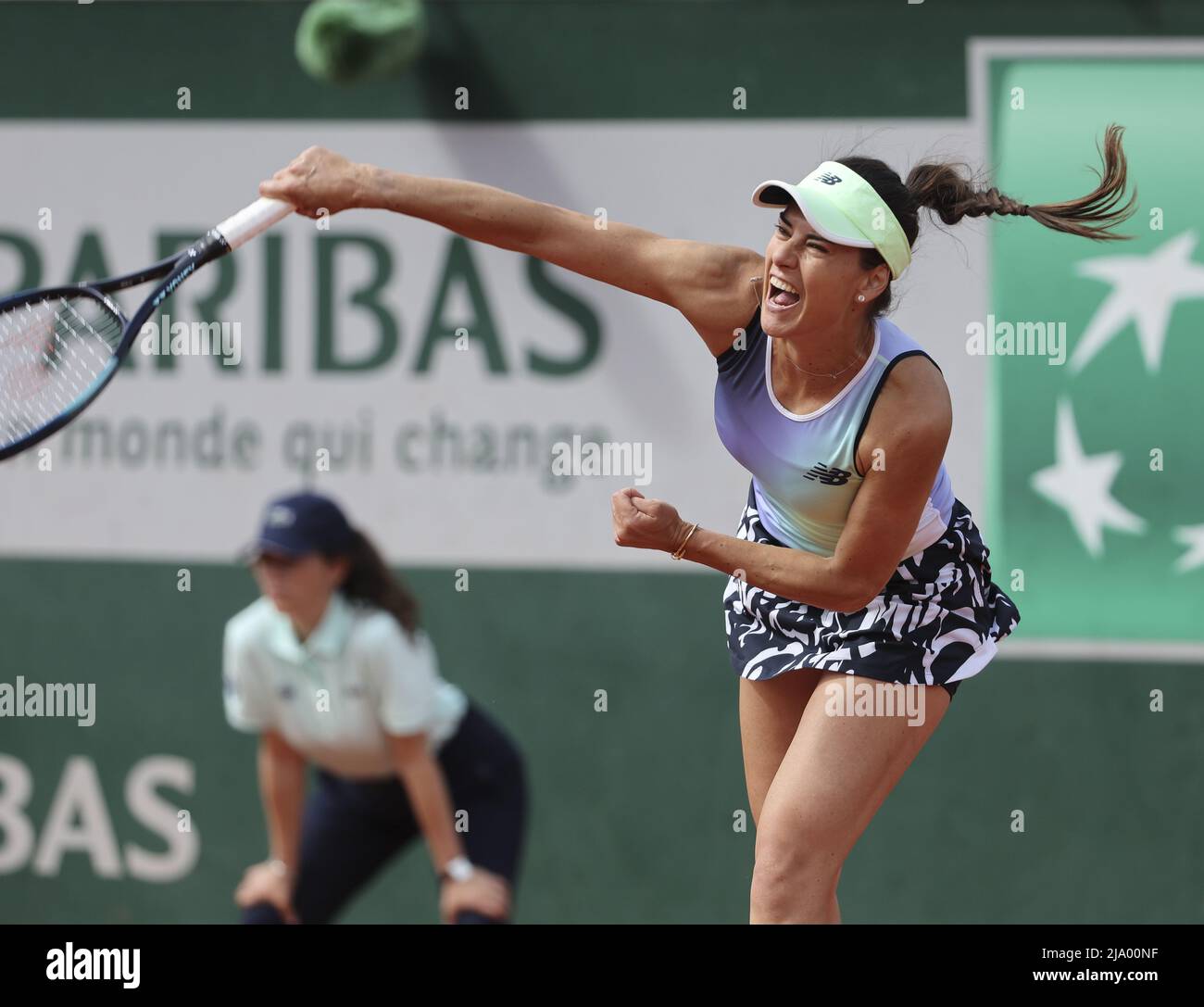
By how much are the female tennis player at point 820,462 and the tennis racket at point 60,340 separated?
39 centimetres

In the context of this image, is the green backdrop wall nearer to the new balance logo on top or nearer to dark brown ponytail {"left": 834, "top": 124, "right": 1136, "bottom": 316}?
dark brown ponytail {"left": 834, "top": 124, "right": 1136, "bottom": 316}

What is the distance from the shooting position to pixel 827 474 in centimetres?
334

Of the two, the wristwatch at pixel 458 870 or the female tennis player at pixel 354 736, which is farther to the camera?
the wristwatch at pixel 458 870

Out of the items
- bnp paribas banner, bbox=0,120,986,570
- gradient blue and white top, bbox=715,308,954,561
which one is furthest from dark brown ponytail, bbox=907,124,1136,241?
bnp paribas banner, bbox=0,120,986,570

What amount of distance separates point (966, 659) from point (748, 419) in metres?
0.63

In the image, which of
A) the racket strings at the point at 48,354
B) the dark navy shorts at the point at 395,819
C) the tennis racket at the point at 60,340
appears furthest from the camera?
the dark navy shorts at the point at 395,819

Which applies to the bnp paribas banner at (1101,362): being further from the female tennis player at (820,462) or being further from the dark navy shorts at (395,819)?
the female tennis player at (820,462)

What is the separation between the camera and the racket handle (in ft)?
11.2

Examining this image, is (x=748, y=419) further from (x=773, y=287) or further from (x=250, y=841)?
(x=250, y=841)

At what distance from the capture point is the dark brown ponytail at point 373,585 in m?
5.65

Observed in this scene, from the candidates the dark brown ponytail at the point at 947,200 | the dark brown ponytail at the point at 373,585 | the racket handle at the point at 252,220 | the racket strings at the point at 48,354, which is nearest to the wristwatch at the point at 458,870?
the dark brown ponytail at the point at 373,585

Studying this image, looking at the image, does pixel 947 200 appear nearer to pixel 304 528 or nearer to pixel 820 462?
pixel 820 462

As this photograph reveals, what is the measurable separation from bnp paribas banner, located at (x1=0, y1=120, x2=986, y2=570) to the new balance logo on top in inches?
100

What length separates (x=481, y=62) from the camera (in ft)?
19.4
